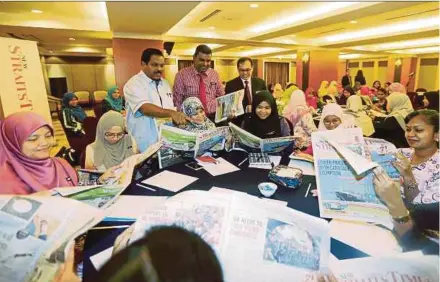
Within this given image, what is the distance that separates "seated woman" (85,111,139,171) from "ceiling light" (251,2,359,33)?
4.21 meters

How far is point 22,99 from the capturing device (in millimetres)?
2857

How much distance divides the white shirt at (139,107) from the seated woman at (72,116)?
206 cm

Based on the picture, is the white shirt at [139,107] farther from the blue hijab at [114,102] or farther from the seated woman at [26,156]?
the blue hijab at [114,102]

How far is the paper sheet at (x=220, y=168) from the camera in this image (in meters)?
1.52

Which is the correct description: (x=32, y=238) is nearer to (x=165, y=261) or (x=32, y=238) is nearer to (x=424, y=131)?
(x=165, y=261)

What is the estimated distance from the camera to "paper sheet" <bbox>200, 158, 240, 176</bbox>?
1.52m

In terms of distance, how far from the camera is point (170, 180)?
1409 millimetres

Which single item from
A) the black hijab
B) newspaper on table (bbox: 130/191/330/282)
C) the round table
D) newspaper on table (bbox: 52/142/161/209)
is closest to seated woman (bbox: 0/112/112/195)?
newspaper on table (bbox: 52/142/161/209)

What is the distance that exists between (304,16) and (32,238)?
5.90 m

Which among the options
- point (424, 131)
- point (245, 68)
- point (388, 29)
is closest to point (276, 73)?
point (388, 29)

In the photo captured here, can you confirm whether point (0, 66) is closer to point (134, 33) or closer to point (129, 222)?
point (129, 222)

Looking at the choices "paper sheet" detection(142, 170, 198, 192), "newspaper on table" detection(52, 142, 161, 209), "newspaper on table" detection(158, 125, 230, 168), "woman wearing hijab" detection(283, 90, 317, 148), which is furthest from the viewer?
"woman wearing hijab" detection(283, 90, 317, 148)

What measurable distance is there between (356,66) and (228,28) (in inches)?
490

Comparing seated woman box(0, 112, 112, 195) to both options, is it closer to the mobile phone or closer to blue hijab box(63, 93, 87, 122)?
the mobile phone
